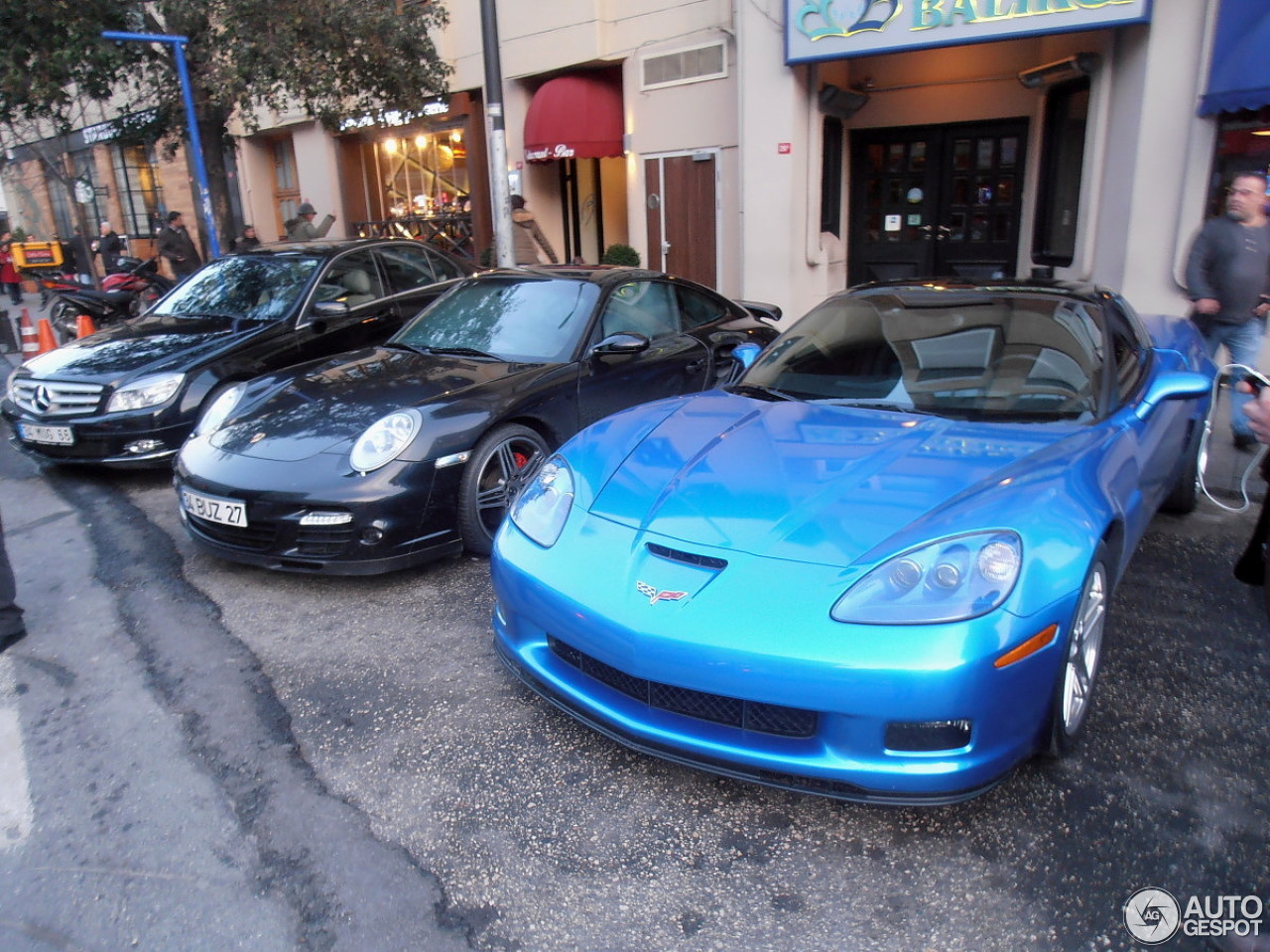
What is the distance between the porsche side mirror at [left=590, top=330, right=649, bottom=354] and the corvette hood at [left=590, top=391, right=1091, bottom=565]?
140 centimetres

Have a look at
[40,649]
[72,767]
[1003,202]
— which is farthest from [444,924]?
[1003,202]

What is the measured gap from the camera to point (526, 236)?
1048cm

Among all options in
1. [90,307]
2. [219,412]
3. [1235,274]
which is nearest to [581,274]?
[219,412]

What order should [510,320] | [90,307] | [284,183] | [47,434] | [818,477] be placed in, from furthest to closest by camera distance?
[284,183] < [90,307] < [47,434] < [510,320] < [818,477]

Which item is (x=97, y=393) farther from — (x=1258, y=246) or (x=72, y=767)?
(x=1258, y=246)

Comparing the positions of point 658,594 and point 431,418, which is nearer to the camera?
point 658,594

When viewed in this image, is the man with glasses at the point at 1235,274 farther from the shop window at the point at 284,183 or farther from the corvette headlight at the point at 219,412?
the shop window at the point at 284,183

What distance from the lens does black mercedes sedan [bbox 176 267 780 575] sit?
3.93 meters

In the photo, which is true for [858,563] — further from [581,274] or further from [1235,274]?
[1235,274]

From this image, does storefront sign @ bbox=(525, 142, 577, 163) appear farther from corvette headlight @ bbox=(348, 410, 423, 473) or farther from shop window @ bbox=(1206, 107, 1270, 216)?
corvette headlight @ bbox=(348, 410, 423, 473)

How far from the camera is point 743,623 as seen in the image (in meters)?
2.26

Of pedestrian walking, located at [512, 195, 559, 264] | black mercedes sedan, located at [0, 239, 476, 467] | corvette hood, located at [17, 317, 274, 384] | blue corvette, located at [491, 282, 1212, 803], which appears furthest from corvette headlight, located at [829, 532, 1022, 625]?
pedestrian walking, located at [512, 195, 559, 264]

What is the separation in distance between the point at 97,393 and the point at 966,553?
5.45 m

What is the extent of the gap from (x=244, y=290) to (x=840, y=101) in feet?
22.7
